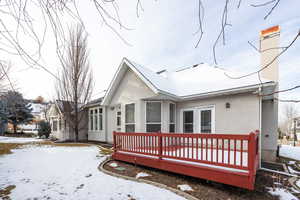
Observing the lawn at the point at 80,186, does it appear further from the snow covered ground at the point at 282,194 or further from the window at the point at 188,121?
the window at the point at 188,121

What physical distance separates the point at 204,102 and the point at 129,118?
4.52m

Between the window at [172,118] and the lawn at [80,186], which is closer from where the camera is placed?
the lawn at [80,186]

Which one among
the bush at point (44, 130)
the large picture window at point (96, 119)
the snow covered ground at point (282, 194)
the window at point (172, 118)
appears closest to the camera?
the snow covered ground at point (282, 194)

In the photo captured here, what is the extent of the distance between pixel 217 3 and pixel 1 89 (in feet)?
33.2

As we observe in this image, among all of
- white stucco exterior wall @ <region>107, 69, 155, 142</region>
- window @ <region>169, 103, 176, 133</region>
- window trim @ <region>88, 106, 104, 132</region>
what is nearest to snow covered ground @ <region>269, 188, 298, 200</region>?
window @ <region>169, 103, 176, 133</region>

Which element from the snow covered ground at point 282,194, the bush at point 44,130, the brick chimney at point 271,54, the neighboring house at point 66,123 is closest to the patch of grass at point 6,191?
the snow covered ground at point 282,194

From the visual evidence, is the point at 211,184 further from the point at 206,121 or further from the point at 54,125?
the point at 54,125

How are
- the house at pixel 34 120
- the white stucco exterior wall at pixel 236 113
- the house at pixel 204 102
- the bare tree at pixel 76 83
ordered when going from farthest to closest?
1. the house at pixel 34 120
2. the bare tree at pixel 76 83
3. the house at pixel 204 102
4. the white stucco exterior wall at pixel 236 113

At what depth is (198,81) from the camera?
893cm

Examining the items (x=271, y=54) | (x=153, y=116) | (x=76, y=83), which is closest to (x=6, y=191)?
(x=153, y=116)

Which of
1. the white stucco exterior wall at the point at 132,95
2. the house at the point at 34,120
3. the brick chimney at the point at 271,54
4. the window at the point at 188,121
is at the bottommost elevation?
the house at the point at 34,120

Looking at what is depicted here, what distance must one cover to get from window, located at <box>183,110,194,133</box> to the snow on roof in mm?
1093

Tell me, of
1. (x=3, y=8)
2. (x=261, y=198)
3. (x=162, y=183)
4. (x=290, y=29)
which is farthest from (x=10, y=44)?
(x=261, y=198)

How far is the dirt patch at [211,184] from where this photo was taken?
3418mm
